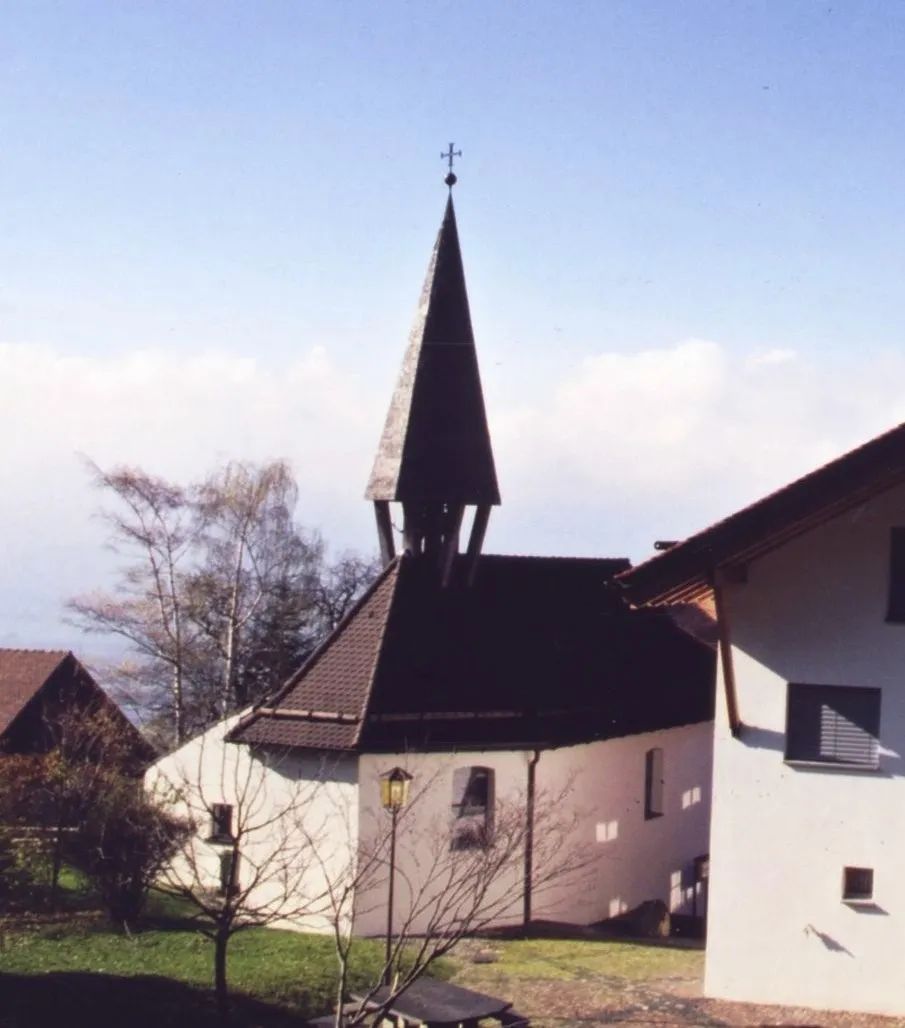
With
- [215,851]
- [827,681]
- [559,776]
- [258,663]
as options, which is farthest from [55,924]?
[258,663]

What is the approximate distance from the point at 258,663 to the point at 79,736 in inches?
557

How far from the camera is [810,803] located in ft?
52.0

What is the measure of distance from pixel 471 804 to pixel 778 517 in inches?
355

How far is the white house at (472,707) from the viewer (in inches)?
830

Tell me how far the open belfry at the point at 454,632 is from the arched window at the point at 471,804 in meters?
0.63

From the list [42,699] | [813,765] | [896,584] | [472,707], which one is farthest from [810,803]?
[42,699]

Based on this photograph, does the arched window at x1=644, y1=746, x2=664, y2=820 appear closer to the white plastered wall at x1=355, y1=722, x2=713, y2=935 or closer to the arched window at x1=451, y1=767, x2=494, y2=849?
the white plastered wall at x1=355, y1=722, x2=713, y2=935

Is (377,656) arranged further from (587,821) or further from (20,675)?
(20,675)

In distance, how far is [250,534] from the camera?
132 feet

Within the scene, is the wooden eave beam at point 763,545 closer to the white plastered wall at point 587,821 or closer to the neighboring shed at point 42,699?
the white plastered wall at point 587,821

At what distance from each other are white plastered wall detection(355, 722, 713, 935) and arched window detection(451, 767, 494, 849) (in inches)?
8.3

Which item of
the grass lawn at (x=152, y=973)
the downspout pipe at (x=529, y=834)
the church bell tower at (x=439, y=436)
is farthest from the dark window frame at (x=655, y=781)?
the grass lawn at (x=152, y=973)

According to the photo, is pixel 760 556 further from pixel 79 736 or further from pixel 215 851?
pixel 79 736

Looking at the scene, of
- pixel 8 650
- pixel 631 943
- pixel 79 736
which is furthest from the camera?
pixel 8 650
